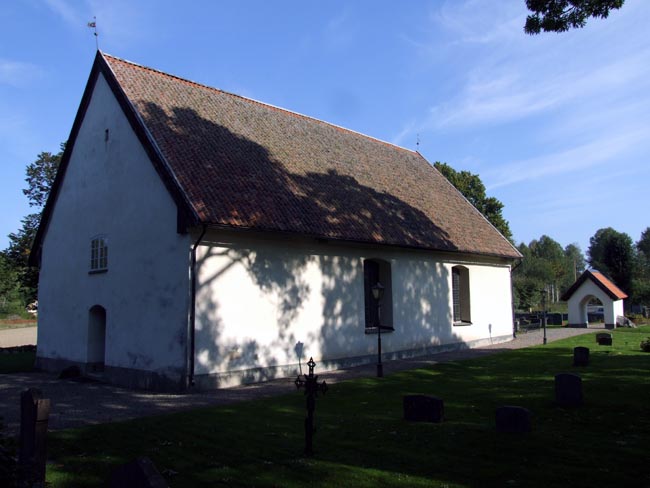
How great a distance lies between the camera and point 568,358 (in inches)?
686

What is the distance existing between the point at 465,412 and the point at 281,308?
7.04 m

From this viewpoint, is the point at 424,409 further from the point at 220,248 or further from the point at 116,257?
the point at 116,257

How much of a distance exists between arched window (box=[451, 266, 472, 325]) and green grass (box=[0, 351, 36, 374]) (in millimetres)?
17540

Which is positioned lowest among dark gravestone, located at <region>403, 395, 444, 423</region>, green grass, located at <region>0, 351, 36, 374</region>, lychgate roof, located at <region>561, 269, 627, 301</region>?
green grass, located at <region>0, 351, 36, 374</region>

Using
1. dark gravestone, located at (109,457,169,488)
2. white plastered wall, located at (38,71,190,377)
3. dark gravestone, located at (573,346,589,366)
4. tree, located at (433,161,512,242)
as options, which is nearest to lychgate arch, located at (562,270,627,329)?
tree, located at (433,161,512,242)

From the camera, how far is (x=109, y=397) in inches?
512

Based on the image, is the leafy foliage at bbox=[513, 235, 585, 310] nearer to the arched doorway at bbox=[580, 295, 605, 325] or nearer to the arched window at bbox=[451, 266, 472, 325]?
the arched doorway at bbox=[580, 295, 605, 325]

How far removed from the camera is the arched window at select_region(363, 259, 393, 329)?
1881 centimetres

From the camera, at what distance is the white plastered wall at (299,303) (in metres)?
14.0

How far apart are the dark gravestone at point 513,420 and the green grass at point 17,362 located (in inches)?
698

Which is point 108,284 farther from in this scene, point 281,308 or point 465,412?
point 465,412

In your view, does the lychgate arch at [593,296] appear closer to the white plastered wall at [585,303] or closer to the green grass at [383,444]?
the white plastered wall at [585,303]

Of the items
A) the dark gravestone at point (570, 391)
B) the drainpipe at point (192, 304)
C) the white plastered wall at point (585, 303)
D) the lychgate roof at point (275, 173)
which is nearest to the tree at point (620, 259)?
the white plastered wall at point (585, 303)

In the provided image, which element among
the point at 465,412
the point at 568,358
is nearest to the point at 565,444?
the point at 465,412
